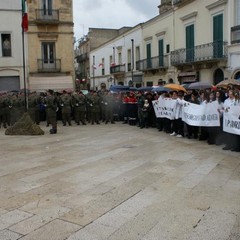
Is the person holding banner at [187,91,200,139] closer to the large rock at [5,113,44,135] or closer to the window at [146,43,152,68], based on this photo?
the large rock at [5,113,44,135]

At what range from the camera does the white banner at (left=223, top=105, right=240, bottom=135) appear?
9.95m

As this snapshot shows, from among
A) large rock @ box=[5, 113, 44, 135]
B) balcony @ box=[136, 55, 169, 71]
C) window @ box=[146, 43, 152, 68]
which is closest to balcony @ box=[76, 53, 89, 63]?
balcony @ box=[136, 55, 169, 71]

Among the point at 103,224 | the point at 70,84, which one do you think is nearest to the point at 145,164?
the point at 103,224

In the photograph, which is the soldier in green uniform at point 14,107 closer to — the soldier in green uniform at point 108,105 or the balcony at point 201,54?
the soldier in green uniform at point 108,105

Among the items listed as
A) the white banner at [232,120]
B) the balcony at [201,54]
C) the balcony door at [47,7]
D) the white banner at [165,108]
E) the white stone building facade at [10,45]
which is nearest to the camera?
the white banner at [232,120]

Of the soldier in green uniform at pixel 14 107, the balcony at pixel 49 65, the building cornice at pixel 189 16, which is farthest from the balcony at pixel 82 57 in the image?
the soldier in green uniform at pixel 14 107

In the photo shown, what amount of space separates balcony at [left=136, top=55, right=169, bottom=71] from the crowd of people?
11.9 meters

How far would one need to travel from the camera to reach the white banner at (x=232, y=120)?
9953 mm

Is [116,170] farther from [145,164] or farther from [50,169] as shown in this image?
[50,169]

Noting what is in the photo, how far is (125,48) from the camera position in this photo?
38844 millimetres

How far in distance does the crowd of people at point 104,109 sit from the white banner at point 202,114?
1.13ft

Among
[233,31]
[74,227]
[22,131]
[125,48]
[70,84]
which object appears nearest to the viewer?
[74,227]

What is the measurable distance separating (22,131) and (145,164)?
6.88 meters

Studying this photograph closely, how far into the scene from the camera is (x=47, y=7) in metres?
27.5
